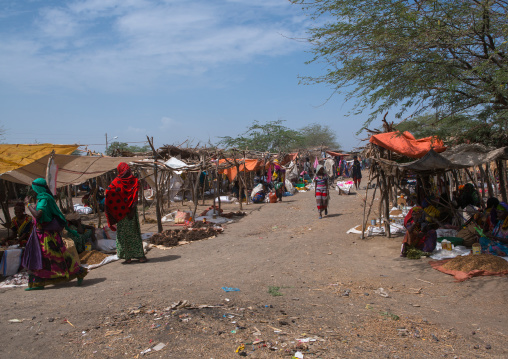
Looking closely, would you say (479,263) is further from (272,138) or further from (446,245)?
(272,138)

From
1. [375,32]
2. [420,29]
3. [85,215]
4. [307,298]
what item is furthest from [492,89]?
[85,215]

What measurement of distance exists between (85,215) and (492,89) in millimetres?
15033

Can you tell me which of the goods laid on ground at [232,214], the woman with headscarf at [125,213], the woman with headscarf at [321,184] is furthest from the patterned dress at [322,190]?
the woman with headscarf at [125,213]

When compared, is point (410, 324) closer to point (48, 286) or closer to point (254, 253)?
point (254, 253)

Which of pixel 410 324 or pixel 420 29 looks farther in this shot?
pixel 420 29

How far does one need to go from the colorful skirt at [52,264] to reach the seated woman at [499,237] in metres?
6.77

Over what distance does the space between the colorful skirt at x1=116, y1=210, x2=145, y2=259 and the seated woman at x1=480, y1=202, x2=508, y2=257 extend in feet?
20.6

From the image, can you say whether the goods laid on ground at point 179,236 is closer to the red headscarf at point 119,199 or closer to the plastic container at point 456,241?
the red headscarf at point 119,199

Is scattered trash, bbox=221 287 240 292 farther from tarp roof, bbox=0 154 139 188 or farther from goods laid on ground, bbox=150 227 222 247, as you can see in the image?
tarp roof, bbox=0 154 139 188

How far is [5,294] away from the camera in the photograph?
18.5ft

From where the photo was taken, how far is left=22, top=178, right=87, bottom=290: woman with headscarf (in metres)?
5.60

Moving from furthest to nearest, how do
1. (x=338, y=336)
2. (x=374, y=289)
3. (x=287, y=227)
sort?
(x=287, y=227)
(x=374, y=289)
(x=338, y=336)

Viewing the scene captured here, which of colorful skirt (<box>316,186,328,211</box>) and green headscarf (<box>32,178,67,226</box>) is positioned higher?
green headscarf (<box>32,178,67,226</box>)

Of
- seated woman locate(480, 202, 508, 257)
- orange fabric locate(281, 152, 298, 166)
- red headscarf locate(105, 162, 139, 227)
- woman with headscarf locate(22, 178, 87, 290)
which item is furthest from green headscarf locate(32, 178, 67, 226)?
orange fabric locate(281, 152, 298, 166)
